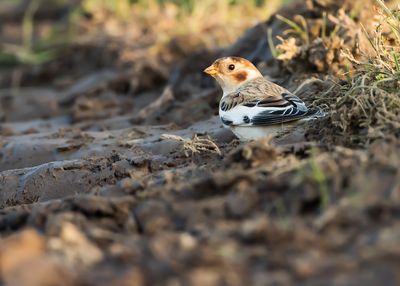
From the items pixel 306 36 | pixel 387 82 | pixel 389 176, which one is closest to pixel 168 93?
pixel 306 36

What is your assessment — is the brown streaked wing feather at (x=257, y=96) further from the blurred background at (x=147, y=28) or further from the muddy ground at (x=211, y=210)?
the blurred background at (x=147, y=28)

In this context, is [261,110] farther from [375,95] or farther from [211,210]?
[211,210]

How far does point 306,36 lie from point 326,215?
14.4 ft

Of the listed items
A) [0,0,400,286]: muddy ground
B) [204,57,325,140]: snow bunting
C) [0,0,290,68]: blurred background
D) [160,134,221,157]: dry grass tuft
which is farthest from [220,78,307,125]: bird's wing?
[0,0,290,68]: blurred background

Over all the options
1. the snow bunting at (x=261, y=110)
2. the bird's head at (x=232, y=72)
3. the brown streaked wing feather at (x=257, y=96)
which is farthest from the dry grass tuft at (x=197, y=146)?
the bird's head at (x=232, y=72)

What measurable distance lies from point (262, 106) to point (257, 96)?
194 mm

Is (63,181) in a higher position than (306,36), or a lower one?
lower

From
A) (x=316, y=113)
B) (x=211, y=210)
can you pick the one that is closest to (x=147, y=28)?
(x=316, y=113)

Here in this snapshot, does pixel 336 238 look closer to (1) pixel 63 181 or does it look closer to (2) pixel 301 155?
(2) pixel 301 155

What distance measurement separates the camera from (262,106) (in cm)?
592

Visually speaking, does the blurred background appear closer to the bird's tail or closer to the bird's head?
the bird's head

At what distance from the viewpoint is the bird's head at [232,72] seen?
22.2 ft

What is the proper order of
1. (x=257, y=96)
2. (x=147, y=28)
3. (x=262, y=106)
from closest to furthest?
(x=262, y=106) → (x=257, y=96) → (x=147, y=28)

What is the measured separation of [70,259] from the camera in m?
3.45
